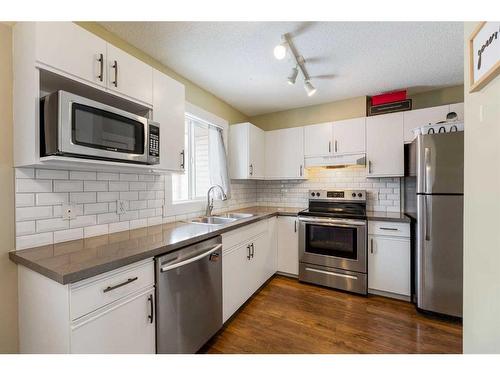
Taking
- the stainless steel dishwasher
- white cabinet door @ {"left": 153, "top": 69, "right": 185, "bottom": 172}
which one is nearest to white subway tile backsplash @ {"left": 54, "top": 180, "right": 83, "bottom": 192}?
white cabinet door @ {"left": 153, "top": 69, "right": 185, "bottom": 172}

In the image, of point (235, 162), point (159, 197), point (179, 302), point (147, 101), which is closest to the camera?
point (179, 302)

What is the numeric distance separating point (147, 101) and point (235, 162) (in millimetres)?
1609

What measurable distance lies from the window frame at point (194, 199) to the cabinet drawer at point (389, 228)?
196 cm

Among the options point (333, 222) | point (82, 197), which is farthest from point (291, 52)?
point (82, 197)

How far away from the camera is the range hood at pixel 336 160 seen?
109 inches

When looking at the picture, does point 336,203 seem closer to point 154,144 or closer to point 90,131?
point 154,144

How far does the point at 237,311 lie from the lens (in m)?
2.14

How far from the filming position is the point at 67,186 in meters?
1.42

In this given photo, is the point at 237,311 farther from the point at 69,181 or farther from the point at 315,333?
the point at 69,181

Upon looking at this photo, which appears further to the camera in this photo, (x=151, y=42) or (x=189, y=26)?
(x=151, y=42)

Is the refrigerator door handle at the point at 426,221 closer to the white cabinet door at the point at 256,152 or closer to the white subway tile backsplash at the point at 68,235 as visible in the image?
the white cabinet door at the point at 256,152

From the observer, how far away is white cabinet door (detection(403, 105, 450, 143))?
7.88 ft

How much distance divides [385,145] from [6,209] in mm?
3374
